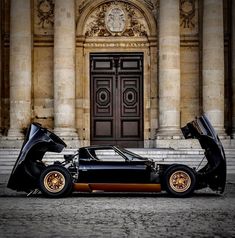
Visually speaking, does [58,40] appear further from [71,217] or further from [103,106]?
[71,217]

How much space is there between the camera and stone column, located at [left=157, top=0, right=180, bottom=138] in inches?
989

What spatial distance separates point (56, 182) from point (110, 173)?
4.04 ft

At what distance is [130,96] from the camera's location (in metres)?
27.1

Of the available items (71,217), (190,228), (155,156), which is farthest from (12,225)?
(155,156)

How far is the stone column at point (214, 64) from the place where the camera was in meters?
25.1

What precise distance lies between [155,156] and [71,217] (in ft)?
41.3

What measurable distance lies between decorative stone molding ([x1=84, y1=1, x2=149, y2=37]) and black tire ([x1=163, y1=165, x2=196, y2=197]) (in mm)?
13510

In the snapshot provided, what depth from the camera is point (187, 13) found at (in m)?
26.8

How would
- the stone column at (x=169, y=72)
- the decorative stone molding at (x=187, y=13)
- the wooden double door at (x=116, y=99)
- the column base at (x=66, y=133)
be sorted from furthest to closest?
the wooden double door at (x=116, y=99)
the decorative stone molding at (x=187, y=13)
the stone column at (x=169, y=72)
the column base at (x=66, y=133)

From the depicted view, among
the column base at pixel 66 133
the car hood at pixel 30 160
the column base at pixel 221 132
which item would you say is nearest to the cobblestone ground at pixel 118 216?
the car hood at pixel 30 160

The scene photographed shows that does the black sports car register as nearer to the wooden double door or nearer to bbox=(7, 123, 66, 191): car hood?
bbox=(7, 123, 66, 191): car hood

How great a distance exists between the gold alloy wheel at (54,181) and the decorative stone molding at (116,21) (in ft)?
44.4

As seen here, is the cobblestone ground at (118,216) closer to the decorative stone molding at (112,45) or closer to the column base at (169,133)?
the column base at (169,133)

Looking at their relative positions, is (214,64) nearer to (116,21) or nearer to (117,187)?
(116,21)
